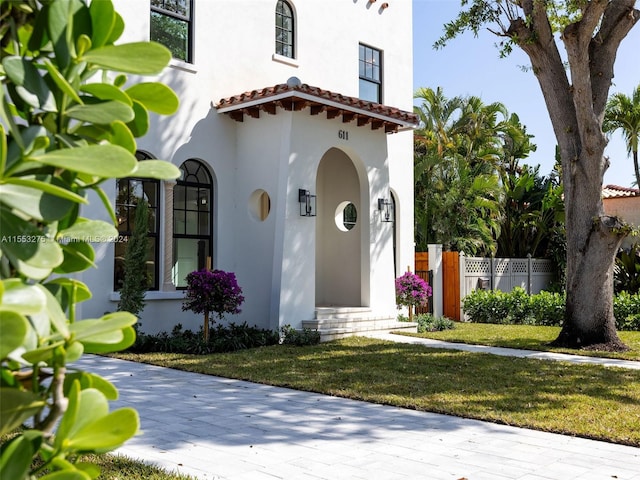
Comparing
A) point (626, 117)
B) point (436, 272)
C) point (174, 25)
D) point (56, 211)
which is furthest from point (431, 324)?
point (626, 117)

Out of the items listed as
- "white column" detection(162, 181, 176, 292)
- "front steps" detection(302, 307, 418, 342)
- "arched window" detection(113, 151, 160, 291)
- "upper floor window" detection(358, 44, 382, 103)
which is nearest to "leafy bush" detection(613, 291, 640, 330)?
"front steps" detection(302, 307, 418, 342)

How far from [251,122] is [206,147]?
3.51ft

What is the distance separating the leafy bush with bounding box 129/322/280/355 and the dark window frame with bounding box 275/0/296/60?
21.0ft

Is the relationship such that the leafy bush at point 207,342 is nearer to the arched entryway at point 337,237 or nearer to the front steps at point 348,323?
the front steps at point 348,323

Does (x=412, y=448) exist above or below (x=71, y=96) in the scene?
below

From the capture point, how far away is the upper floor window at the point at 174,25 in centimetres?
1274

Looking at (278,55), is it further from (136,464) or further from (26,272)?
(26,272)

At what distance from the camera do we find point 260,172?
43.7 ft

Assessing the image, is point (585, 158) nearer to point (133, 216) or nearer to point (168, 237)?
point (168, 237)

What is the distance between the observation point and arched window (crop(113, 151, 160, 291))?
39.3ft

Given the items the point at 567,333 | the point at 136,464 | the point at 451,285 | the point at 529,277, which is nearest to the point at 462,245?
the point at 529,277

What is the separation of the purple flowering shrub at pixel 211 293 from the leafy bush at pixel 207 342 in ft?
1.86

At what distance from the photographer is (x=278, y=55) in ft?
48.6

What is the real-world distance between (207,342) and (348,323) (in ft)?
10.5
